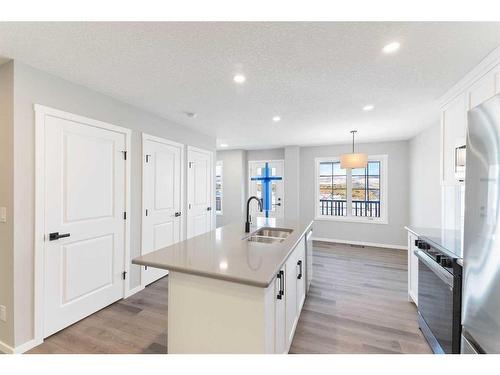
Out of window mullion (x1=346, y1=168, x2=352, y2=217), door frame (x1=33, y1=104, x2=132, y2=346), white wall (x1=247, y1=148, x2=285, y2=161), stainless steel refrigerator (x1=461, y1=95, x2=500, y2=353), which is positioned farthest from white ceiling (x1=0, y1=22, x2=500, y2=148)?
white wall (x1=247, y1=148, x2=285, y2=161)

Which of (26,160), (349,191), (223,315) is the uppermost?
(26,160)

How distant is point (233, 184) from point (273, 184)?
1.15 meters

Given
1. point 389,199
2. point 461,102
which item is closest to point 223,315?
point 461,102

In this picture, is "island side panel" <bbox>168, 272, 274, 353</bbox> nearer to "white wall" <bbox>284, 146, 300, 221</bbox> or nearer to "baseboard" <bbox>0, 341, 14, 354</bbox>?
"baseboard" <bbox>0, 341, 14, 354</bbox>

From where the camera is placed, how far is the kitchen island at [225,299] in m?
1.24

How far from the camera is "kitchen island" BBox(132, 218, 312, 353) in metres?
1.24

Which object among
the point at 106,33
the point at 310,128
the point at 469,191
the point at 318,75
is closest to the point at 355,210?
the point at 310,128

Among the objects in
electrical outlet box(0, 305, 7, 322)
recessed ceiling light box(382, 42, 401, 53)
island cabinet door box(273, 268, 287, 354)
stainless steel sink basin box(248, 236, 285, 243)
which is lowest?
electrical outlet box(0, 305, 7, 322)

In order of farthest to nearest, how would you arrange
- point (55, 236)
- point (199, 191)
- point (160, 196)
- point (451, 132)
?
point (199, 191)
point (160, 196)
point (451, 132)
point (55, 236)

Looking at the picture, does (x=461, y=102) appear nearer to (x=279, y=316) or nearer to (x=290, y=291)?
(x=290, y=291)

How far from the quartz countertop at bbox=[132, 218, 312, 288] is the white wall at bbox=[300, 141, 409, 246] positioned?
402 centimetres

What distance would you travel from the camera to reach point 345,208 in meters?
5.62

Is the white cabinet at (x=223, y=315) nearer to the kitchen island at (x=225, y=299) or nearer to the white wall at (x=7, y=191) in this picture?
the kitchen island at (x=225, y=299)
